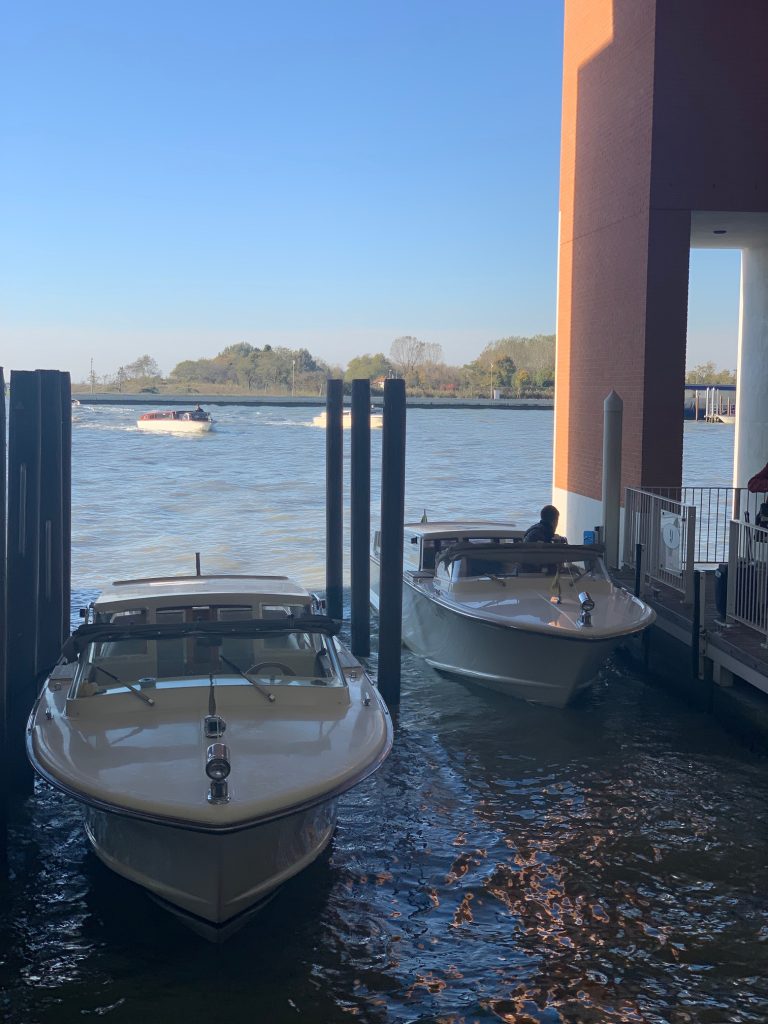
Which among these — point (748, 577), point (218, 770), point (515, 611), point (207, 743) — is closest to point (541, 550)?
point (515, 611)

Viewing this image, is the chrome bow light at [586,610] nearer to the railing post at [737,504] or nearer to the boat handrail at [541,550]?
the boat handrail at [541,550]

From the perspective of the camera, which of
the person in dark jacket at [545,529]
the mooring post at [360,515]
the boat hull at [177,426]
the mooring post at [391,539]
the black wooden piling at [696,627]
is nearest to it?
the mooring post at [391,539]

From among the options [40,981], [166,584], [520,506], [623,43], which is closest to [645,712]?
[166,584]

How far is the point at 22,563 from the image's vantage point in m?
9.24

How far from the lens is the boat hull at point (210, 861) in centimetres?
647

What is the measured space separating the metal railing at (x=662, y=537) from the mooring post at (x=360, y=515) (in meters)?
3.47

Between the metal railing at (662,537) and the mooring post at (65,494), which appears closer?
the mooring post at (65,494)

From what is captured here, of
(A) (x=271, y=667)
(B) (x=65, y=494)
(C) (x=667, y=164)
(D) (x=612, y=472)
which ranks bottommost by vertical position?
(A) (x=271, y=667)

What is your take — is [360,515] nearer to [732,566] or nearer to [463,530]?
[463,530]

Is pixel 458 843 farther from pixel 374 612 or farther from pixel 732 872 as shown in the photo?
pixel 374 612

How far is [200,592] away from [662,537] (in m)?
6.57

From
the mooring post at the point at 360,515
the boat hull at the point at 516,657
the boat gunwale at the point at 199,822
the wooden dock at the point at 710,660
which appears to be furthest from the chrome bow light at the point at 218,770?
the mooring post at the point at 360,515

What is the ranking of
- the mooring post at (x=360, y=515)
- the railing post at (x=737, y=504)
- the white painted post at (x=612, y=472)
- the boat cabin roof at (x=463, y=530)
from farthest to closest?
the railing post at (x=737, y=504), the white painted post at (x=612, y=472), the mooring post at (x=360, y=515), the boat cabin roof at (x=463, y=530)

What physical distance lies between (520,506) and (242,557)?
54.6 feet
